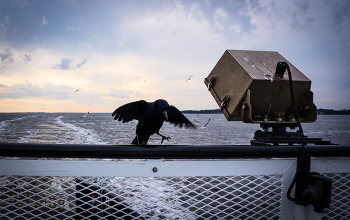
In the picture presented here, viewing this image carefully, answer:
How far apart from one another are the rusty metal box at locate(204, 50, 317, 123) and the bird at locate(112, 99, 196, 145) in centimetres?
105

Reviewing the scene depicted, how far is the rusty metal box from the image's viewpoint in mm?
1743

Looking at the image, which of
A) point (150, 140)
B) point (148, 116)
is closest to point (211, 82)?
point (148, 116)

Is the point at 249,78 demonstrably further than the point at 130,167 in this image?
Yes

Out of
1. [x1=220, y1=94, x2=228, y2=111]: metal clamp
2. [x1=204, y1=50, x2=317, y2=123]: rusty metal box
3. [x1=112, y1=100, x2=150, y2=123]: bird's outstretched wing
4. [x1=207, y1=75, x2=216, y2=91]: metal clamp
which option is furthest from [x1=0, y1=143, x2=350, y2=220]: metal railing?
[x1=112, y1=100, x2=150, y2=123]: bird's outstretched wing

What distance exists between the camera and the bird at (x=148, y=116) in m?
2.94

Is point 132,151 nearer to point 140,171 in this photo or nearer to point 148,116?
point 140,171

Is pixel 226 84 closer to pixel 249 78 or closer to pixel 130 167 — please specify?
pixel 249 78

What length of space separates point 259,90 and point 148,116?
1730 mm

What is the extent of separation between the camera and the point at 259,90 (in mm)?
1756

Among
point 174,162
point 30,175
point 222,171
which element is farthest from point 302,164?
point 30,175

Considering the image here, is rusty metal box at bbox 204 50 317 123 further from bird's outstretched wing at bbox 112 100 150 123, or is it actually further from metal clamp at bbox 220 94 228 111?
bird's outstretched wing at bbox 112 100 150 123

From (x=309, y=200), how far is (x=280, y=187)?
13 cm

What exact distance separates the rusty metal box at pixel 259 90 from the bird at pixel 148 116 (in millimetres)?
1049

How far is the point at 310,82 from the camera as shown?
1.86 metres
